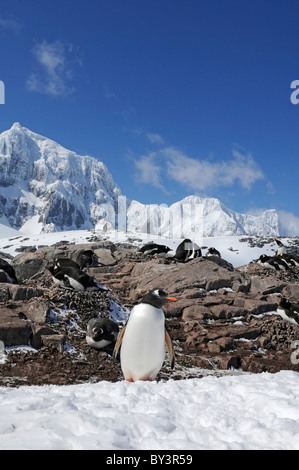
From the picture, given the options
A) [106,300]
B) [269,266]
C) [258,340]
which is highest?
[269,266]

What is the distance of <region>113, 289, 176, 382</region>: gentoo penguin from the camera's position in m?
6.37

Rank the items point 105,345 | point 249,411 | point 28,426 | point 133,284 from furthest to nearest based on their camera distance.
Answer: point 133,284 < point 105,345 < point 249,411 < point 28,426

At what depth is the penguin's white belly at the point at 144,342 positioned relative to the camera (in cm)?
638

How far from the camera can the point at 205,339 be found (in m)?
10.2

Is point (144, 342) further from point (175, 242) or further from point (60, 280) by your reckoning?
point (175, 242)

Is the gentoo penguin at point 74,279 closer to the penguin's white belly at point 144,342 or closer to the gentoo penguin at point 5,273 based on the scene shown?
the gentoo penguin at point 5,273

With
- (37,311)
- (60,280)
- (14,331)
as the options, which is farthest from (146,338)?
(60,280)

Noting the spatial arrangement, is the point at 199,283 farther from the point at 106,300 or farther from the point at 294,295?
the point at 106,300

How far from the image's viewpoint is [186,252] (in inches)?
755

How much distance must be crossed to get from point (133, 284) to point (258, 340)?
6.38 metres

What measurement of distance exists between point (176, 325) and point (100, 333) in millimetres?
3366

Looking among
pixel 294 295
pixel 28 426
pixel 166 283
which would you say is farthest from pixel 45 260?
pixel 28 426

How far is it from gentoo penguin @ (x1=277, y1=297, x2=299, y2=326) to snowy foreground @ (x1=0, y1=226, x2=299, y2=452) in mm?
6052

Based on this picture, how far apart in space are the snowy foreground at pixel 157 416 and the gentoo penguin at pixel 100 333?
11.3 ft
